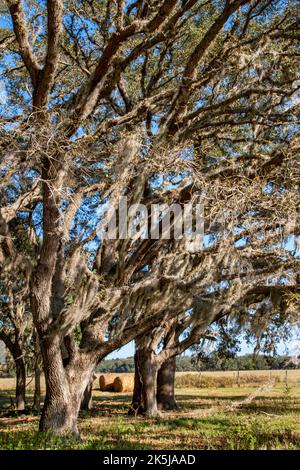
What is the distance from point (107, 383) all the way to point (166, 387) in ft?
57.0

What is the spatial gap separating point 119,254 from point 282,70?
16.0ft

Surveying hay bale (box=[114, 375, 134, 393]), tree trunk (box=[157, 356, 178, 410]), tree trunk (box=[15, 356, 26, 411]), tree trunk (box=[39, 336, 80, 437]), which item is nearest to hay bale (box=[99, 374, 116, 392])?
hay bale (box=[114, 375, 134, 393])

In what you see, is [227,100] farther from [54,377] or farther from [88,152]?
[54,377]

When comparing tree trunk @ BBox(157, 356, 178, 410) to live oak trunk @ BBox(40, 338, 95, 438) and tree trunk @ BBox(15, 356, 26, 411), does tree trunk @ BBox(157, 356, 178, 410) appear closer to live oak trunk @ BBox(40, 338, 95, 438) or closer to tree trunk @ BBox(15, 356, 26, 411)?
tree trunk @ BBox(15, 356, 26, 411)

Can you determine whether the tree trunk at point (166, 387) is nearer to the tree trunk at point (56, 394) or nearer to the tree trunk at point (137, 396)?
the tree trunk at point (137, 396)

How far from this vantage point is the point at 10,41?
10.5 meters

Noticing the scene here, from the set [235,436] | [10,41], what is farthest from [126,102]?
[235,436]

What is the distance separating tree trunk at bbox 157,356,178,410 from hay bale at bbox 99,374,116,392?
1681 cm

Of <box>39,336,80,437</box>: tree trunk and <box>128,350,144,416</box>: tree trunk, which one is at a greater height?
<box>39,336,80,437</box>: tree trunk

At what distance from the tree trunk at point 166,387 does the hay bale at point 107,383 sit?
16812 mm

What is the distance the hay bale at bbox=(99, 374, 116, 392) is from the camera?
31703mm

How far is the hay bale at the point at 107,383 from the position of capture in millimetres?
31703

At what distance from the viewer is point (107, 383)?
31906 millimetres

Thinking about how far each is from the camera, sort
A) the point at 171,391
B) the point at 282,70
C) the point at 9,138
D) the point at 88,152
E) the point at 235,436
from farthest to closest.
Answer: the point at 171,391, the point at 282,70, the point at 88,152, the point at 235,436, the point at 9,138
